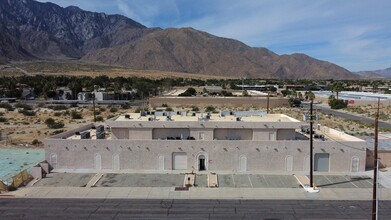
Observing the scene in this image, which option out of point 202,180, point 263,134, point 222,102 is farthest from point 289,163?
point 222,102

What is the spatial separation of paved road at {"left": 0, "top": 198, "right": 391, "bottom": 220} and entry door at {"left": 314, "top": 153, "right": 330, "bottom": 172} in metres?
8.15

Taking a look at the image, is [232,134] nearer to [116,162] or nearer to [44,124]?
[116,162]

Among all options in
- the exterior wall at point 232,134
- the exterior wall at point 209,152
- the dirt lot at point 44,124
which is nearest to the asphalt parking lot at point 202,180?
the exterior wall at point 209,152

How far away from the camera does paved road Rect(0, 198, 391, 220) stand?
26125mm

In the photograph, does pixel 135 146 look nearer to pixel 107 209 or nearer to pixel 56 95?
pixel 107 209

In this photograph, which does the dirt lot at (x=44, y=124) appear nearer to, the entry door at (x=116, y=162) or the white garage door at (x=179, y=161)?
the entry door at (x=116, y=162)

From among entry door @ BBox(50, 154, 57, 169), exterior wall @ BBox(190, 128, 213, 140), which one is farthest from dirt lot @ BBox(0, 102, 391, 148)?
exterior wall @ BBox(190, 128, 213, 140)

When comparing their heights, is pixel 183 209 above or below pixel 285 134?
below

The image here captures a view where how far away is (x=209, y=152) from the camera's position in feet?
122

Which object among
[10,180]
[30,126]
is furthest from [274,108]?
[10,180]

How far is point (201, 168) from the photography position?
37375 millimetres

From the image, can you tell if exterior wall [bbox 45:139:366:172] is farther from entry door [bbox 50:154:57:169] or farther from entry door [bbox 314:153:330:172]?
entry door [bbox 314:153:330:172]

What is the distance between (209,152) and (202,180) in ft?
11.9

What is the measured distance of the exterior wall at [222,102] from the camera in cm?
10444
